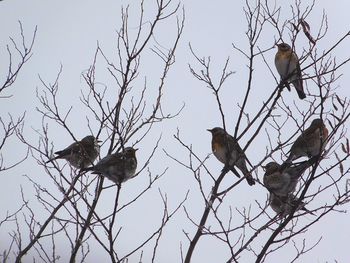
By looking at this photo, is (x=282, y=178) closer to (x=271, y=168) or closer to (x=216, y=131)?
(x=271, y=168)

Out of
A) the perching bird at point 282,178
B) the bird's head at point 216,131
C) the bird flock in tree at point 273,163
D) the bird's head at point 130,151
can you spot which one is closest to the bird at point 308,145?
the bird flock in tree at point 273,163

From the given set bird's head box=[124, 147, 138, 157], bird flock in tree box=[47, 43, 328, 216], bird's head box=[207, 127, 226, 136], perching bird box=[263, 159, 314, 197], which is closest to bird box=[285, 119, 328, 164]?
bird flock in tree box=[47, 43, 328, 216]

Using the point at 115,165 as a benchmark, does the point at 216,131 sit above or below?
above

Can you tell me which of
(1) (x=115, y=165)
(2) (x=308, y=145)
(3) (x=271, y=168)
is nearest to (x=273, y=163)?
(3) (x=271, y=168)

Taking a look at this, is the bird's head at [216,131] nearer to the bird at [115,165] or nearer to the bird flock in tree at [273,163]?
the bird flock in tree at [273,163]

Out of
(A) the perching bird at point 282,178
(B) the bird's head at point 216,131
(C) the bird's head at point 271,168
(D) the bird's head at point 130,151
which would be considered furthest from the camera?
(B) the bird's head at point 216,131

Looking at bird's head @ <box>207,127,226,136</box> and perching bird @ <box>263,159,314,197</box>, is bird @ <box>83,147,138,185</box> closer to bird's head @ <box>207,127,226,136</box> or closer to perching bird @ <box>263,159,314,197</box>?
perching bird @ <box>263,159,314,197</box>

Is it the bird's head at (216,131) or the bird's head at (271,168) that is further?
the bird's head at (216,131)

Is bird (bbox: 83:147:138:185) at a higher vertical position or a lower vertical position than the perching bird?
higher

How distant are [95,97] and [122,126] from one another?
19.2 inches

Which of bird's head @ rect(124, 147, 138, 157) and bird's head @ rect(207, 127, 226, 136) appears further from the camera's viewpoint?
bird's head @ rect(207, 127, 226, 136)

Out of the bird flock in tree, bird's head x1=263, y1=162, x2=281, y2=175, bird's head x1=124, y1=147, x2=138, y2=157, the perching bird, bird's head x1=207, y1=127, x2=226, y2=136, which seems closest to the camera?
the bird flock in tree

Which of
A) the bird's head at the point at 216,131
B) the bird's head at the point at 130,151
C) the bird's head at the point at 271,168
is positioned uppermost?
the bird's head at the point at 216,131

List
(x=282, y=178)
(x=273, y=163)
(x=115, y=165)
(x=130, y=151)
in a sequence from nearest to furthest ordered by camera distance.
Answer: (x=115, y=165)
(x=130, y=151)
(x=282, y=178)
(x=273, y=163)
